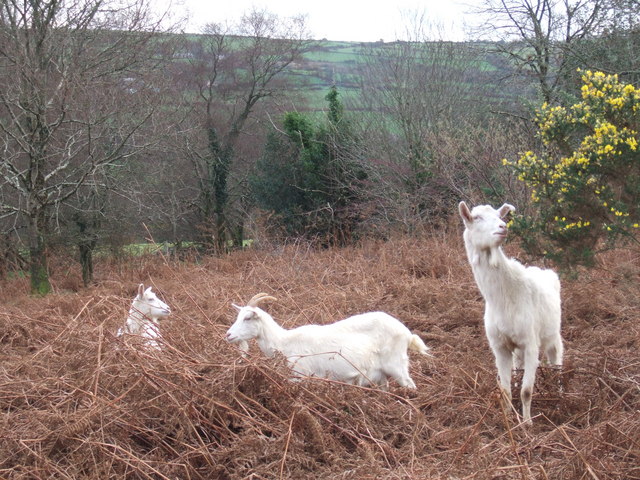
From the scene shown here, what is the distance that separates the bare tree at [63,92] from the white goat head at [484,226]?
1122 centimetres

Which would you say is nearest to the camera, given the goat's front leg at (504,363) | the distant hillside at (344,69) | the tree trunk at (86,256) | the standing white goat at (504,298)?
the standing white goat at (504,298)

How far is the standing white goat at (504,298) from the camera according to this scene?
5938 millimetres

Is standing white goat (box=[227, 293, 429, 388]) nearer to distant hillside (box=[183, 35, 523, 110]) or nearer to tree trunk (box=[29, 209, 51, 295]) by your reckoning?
tree trunk (box=[29, 209, 51, 295])

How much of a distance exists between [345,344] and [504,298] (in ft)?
5.37

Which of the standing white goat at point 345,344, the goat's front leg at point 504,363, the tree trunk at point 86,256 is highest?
the goat's front leg at point 504,363

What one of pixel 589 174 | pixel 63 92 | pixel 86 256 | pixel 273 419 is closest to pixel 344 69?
pixel 86 256

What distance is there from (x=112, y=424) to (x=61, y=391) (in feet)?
2.32

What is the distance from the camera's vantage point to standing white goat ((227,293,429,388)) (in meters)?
6.80

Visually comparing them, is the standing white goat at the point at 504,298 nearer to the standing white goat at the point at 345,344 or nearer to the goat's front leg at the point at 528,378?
the goat's front leg at the point at 528,378

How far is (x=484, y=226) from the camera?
594 cm

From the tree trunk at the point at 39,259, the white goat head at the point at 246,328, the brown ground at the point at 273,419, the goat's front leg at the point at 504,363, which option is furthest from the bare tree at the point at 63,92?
the goat's front leg at the point at 504,363

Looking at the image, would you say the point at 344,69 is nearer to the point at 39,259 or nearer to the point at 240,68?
the point at 240,68

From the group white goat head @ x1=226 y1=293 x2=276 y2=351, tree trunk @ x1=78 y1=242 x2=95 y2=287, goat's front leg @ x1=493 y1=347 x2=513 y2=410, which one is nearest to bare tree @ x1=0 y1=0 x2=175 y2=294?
tree trunk @ x1=78 y1=242 x2=95 y2=287

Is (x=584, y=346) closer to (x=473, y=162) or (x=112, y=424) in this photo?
(x=112, y=424)
